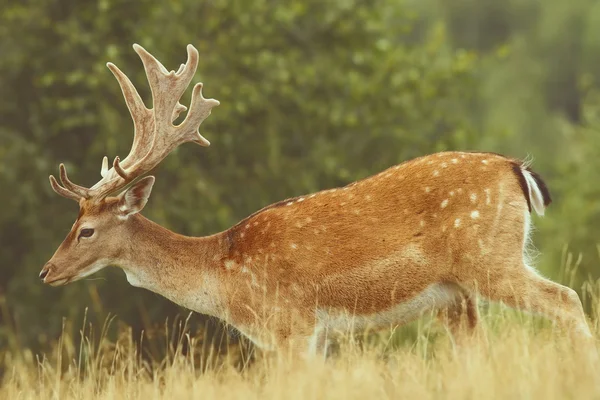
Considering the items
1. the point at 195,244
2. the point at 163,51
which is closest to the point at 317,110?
the point at 163,51

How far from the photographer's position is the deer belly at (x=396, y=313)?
282 inches

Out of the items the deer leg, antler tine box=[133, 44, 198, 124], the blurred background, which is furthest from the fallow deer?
the blurred background

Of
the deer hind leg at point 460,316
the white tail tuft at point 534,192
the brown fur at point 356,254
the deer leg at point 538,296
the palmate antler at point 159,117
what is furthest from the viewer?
the palmate antler at point 159,117

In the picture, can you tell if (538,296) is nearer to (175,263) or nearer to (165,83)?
(175,263)

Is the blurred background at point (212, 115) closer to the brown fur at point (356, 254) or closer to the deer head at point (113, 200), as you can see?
the deer head at point (113, 200)

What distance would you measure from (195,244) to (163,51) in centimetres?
811

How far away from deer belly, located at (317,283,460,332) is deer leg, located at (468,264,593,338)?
249 millimetres

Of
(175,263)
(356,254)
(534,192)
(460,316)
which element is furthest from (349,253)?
(175,263)

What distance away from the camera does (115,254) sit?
26.1 ft

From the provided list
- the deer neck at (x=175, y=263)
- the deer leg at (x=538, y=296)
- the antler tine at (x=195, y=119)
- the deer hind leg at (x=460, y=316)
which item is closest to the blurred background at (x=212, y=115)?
the antler tine at (x=195, y=119)

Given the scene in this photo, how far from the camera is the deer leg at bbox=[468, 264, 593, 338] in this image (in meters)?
6.77

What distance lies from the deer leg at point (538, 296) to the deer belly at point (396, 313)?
0.25 metres

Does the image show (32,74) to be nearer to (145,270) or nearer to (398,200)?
(145,270)

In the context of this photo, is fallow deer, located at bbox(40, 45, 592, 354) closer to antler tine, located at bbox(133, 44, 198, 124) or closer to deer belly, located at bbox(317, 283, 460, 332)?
deer belly, located at bbox(317, 283, 460, 332)
